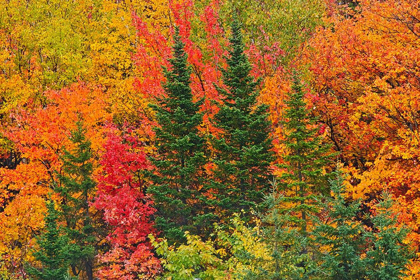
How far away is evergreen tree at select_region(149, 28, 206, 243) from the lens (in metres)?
27.0

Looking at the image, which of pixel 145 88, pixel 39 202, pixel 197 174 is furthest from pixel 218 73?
pixel 39 202

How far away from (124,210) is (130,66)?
1642cm

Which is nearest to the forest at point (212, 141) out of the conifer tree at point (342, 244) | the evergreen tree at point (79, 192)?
the evergreen tree at point (79, 192)

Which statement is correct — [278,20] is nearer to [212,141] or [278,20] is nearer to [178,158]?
[212,141]

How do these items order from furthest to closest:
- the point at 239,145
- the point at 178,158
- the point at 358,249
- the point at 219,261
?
the point at 178,158 < the point at 239,145 < the point at 219,261 < the point at 358,249

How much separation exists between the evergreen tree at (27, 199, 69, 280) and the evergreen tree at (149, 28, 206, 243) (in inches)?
206

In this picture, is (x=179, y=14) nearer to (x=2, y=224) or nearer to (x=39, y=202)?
(x=39, y=202)

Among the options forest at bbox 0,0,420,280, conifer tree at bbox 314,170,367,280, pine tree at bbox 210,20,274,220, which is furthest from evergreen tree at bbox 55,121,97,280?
conifer tree at bbox 314,170,367,280

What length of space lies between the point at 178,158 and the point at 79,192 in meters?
7.07

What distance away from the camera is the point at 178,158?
2792 centimetres

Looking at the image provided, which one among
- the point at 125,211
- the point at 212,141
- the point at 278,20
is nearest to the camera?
the point at 212,141

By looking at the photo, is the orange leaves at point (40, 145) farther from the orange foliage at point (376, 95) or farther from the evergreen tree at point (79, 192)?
the orange foliage at point (376, 95)

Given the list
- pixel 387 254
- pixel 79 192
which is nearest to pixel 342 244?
pixel 387 254

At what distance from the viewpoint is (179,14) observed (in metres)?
34.7
